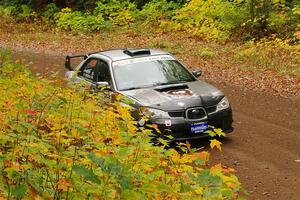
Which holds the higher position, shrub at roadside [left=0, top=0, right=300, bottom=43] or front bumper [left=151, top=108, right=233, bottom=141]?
front bumper [left=151, top=108, right=233, bottom=141]

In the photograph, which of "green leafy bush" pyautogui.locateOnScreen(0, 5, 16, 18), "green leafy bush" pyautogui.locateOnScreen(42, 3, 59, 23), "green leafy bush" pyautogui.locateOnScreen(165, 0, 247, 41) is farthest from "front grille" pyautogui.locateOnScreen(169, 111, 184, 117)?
"green leafy bush" pyautogui.locateOnScreen(0, 5, 16, 18)

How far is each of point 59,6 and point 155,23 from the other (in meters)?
9.68

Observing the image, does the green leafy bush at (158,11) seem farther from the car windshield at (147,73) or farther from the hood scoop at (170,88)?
the hood scoop at (170,88)

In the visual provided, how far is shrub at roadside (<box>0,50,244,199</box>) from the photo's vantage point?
3.54 meters

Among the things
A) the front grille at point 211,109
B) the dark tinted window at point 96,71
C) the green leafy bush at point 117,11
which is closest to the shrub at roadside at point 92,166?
the front grille at point 211,109

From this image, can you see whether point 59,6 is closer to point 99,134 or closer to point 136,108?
point 136,108

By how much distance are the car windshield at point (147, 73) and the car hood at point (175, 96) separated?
0.30m

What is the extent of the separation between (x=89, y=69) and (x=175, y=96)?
2.76 m

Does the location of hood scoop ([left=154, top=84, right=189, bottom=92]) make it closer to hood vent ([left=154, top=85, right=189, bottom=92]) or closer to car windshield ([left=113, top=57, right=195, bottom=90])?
hood vent ([left=154, top=85, right=189, bottom=92])

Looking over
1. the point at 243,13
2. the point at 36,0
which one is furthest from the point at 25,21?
the point at 243,13

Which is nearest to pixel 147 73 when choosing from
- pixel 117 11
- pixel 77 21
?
pixel 77 21

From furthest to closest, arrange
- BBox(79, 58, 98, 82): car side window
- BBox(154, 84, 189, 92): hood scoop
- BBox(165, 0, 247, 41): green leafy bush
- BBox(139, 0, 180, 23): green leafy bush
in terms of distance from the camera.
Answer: BBox(139, 0, 180, 23): green leafy bush
BBox(165, 0, 247, 41): green leafy bush
BBox(79, 58, 98, 82): car side window
BBox(154, 84, 189, 92): hood scoop

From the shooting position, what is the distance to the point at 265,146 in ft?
29.6

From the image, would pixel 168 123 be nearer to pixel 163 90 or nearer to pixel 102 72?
pixel 163 90
